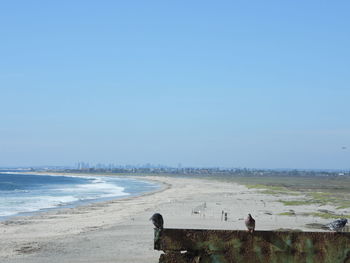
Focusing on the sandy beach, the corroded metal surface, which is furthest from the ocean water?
the corroded metal surface

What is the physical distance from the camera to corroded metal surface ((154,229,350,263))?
476 cm

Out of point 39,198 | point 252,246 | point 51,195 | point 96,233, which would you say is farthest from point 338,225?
point 51,195

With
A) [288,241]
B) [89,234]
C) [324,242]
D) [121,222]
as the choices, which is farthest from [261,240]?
[121,222]

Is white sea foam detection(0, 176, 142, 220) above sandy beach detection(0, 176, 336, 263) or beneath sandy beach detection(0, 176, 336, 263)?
beneath

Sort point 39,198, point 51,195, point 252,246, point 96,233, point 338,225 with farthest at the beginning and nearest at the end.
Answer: point 51,195 → point 39,198 → point 96,233 → point 338,225 → point 252,246

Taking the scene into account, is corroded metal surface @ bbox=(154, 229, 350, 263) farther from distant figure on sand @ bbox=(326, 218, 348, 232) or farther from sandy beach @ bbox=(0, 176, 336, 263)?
sandy beach @ bbox=(0, 176, 336, 263)

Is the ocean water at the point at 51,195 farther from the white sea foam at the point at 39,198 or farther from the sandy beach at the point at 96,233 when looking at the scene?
the sandy beach at the point at 96,233

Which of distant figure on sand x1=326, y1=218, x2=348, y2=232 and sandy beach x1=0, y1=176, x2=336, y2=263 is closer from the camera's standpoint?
distant figure on sand x1=326, y1=218, x2=348, y2=232

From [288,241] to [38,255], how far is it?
739 inches

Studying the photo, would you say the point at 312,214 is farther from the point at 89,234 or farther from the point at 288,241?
the point at 288,241

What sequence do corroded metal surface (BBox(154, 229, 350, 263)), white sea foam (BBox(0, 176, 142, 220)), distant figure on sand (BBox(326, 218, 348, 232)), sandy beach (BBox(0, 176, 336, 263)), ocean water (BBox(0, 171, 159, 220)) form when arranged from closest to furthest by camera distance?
corroded metal surface (BBox(154, 229, 350, 263)) < distant figure on sand (BBox(326, 218, 348, 232)) < sandy beach (BBox(0, 176, 336, 263)) < white sea foam (BBox(0, 176, 142, 220)) < ocean water (BBox(0, 171, 159, 220))

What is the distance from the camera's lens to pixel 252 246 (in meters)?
4.84

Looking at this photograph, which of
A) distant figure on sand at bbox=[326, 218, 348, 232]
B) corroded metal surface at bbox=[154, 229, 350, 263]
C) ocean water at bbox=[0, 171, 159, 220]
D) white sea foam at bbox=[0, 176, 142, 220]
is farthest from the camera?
ocean water at bbox=[0, 171, 159, 220]

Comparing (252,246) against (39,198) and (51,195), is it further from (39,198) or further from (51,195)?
(51,195)
